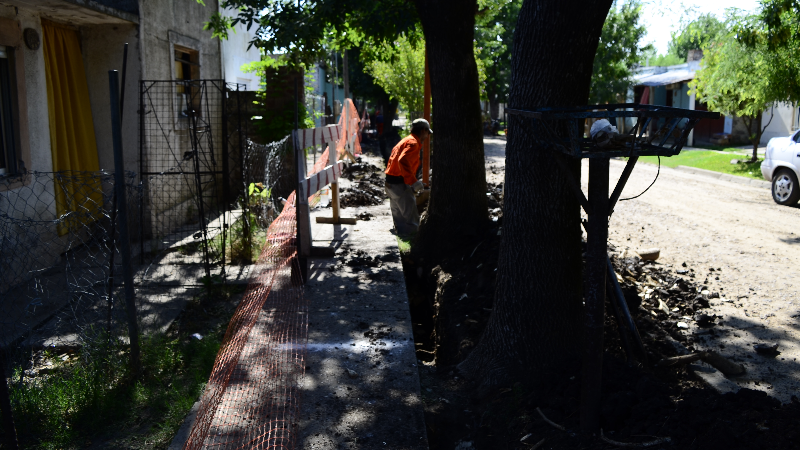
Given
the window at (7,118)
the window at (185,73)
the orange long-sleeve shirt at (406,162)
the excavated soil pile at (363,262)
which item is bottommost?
the excavated soil pile at (363,262)

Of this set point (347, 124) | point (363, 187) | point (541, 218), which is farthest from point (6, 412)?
point (347, 124)

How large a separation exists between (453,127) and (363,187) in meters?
6.27

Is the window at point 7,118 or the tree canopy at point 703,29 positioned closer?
the window at point 7,118

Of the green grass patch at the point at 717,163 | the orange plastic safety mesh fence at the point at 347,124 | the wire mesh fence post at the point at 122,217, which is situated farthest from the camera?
the green grass patch at the point at 717,163

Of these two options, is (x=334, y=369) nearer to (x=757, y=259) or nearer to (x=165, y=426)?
(x=165, y=426)

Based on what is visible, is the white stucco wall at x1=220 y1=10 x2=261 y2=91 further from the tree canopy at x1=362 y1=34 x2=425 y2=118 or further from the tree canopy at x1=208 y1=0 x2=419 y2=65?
the tree canopy at x1=208 y1=0 x2=419 y2=65

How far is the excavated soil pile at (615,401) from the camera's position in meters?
3.26

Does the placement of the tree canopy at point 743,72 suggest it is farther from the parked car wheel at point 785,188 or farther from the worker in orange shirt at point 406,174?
the worker in orange shirt at point 406,174

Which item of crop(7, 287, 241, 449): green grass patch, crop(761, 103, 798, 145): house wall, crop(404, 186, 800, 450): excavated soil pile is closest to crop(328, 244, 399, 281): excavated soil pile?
crop(404, 186, 800, 450): excavated soil pile

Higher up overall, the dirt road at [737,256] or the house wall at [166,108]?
the house wall at [166,108]

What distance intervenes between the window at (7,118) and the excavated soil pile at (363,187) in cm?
575

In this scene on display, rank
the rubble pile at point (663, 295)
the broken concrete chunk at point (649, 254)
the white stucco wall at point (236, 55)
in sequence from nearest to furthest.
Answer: the rubble pile at point (663, 295)
the broken concrete chunk at point (649, 254)
the white stucco wall at point (236, 55)

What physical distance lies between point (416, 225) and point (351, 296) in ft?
11.7

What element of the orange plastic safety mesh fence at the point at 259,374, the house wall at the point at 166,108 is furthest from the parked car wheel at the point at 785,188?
the house wall at the point at 166,108
